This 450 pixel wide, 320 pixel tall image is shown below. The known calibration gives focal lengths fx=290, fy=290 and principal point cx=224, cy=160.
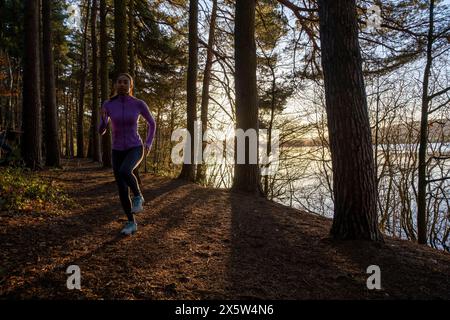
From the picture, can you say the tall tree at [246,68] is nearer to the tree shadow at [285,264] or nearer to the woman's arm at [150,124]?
the tree shadow at [285,264]

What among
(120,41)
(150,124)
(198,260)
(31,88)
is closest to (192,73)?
(120,41)

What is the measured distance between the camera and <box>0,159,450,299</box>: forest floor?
7.68ft

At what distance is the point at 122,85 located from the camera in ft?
12.0

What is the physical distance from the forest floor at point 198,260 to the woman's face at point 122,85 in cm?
181

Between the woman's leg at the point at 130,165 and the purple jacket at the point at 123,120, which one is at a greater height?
the purple jacket at the point at 123,120

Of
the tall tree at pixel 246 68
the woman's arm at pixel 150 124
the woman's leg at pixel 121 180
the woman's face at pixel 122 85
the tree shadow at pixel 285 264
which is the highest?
the tall tree at pixel 246 68

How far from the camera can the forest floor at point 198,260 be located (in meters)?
2.34

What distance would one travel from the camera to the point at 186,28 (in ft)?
38.2

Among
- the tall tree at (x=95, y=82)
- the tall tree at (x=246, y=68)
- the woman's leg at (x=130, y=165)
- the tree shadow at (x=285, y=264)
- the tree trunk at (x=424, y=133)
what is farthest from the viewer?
the tall tree at (x=95, y=82)

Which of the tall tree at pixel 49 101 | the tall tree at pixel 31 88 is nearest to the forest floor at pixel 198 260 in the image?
the tall tree at pixel 31 88

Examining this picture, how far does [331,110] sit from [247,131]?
381 cm

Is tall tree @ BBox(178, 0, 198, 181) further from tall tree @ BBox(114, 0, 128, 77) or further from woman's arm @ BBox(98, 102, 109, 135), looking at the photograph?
woman's arm @ BBox(98, 102, 109, 135)

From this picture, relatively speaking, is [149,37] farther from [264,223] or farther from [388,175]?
[388,175]

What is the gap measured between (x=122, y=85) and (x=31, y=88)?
6.16 metres
